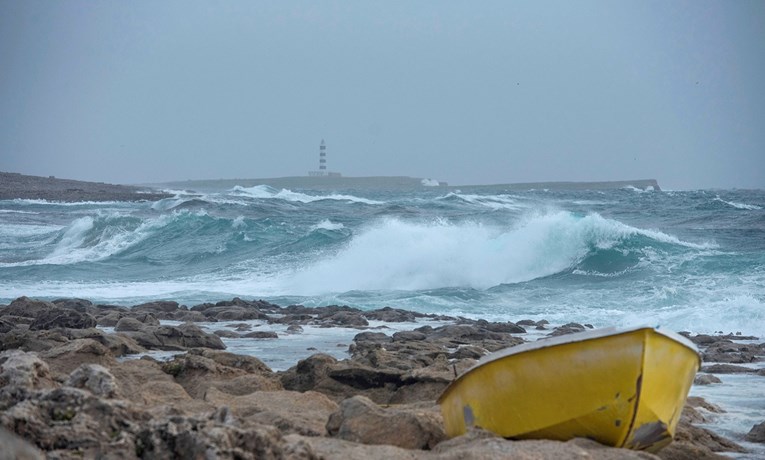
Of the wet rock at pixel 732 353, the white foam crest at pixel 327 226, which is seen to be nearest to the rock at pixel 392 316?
the wet rock at pixel 732 353

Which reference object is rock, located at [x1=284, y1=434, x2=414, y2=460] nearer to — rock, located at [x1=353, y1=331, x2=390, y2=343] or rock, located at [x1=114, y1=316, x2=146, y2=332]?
rock, located at [x1=353, y1=331, x2=390, y2=343]

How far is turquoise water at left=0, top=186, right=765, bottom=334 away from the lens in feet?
58.3

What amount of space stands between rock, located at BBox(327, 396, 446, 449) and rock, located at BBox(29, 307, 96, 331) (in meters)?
6.12

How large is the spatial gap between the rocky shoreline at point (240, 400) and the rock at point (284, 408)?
0.5 inches

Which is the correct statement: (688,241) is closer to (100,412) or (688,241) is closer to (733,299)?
(733,299)

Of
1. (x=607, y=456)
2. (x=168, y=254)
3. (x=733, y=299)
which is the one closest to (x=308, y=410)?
(x=607, y=456)

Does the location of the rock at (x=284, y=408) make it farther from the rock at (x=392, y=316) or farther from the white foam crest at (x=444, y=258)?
the white foam crest at (x=444, y=258)

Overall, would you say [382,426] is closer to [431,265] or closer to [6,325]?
[6,325]

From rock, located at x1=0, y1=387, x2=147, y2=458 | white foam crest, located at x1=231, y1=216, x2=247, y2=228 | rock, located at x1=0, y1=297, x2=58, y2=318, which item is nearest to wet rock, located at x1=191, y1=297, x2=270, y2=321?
rock, located at x1=0, y1=297, x2=58, y2=318

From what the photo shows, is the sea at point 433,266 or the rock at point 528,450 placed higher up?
the rock at point 528,450

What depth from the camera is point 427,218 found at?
3625cm

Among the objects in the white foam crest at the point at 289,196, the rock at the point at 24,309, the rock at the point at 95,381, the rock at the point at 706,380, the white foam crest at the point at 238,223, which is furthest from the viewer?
the white foam crest at the point at 289,196

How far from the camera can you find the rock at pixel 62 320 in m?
10.2

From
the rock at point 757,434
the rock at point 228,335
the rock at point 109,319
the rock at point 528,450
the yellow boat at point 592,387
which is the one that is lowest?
the rock at point 228,335
